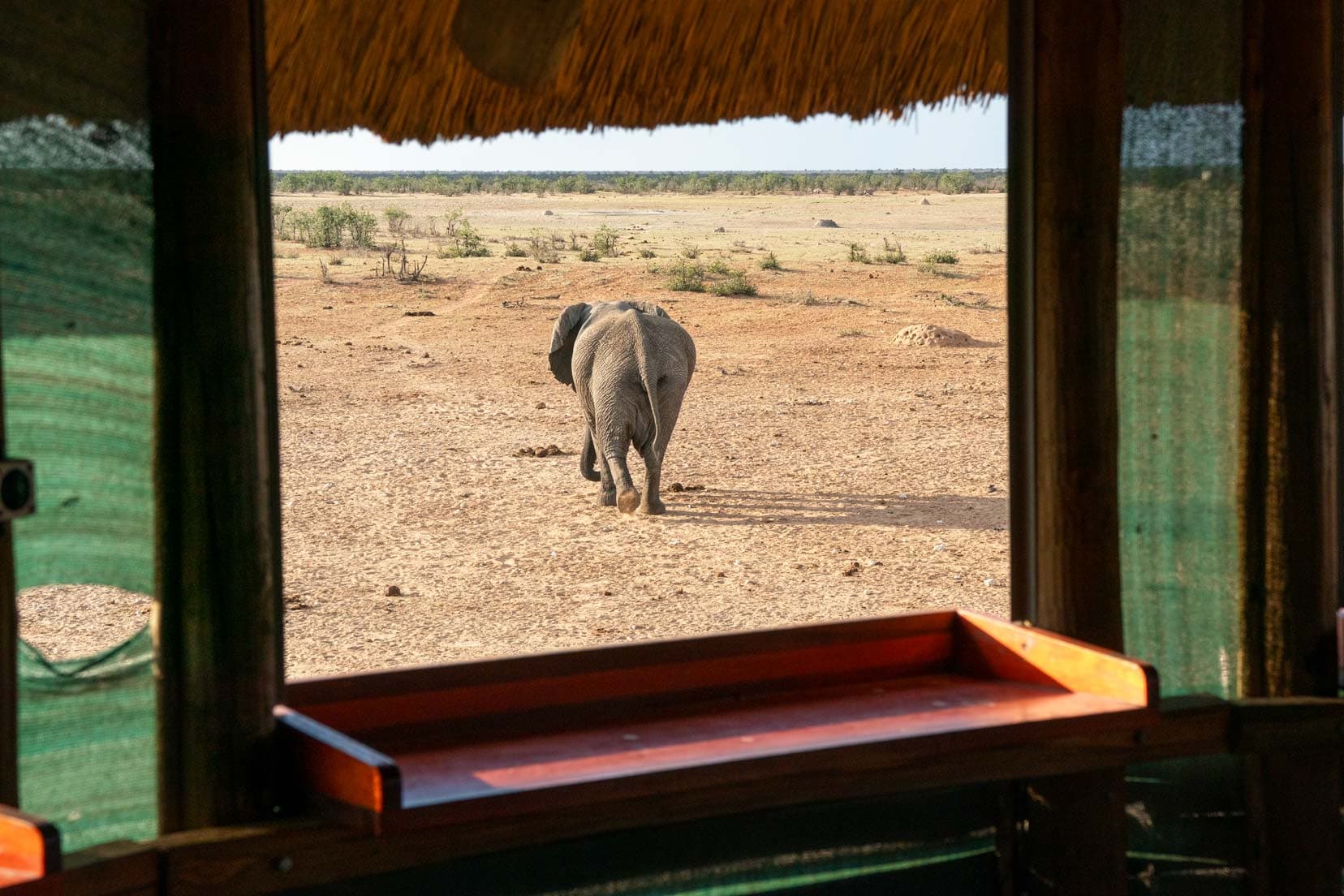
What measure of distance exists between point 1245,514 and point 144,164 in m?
1.60

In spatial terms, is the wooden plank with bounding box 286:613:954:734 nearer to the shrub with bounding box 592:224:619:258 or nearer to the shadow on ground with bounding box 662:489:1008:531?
the shadow on ground with bounding box 662:489:1008:531

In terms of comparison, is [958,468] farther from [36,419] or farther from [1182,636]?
[36,419]

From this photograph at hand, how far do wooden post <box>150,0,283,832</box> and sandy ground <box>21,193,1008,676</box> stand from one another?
106 inches

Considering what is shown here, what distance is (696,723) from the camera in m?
2.12

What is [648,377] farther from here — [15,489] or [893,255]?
[893,255]

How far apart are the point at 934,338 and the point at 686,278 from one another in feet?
16.1

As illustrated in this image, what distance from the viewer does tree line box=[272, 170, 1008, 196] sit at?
4159cm

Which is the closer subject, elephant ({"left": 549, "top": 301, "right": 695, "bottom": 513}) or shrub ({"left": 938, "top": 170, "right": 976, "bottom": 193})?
elephant ({"left": 549, "top": 301, "right": 695, "bottom": 513})

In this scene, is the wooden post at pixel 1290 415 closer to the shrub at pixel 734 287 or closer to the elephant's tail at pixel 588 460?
the elephant's tail at pixel 588 460

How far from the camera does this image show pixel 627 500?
8.61 m

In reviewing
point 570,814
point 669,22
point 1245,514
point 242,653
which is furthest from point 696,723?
point 669,22

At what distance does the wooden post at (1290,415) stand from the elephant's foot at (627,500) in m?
6.34

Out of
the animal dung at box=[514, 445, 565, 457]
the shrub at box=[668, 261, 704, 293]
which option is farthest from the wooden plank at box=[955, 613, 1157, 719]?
the shrub at box=[668, 261, 704, 293]

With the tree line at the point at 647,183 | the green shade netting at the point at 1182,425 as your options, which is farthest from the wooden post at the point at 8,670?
the tree line at the point at 647,183
